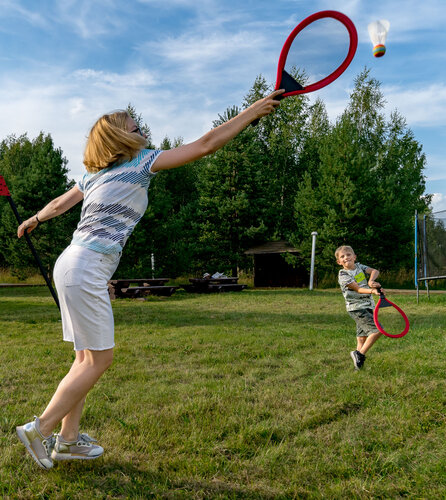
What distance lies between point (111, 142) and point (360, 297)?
414 cm

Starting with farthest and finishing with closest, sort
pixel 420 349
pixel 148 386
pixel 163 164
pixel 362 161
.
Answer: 1. pixel 362 161
2. pixel 420 349
3. pixel 148 386
4. pixel 163 164

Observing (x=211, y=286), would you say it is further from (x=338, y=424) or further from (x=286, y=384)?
(x=338, y=424)

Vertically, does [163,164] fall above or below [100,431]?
above

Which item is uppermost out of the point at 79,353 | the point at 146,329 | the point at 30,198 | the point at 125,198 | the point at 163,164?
the point at 30,198

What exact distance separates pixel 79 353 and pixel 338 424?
1.98m

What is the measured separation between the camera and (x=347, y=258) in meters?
5.79

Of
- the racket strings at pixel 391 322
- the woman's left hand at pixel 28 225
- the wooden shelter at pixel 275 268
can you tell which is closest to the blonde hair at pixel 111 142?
the woman's left hand at pixel 28 225

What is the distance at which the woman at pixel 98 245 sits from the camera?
2.53 meters

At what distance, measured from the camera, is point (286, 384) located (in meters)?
4.53

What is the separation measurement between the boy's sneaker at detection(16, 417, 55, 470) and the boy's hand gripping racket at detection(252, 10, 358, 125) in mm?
2925

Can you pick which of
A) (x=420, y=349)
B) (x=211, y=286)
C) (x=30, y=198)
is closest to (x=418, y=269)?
(x=211, y=286)

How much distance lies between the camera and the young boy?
5414 mm

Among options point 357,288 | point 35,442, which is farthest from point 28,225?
point 357,288

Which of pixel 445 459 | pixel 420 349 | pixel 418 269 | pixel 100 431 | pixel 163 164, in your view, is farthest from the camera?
pixel 418 269
